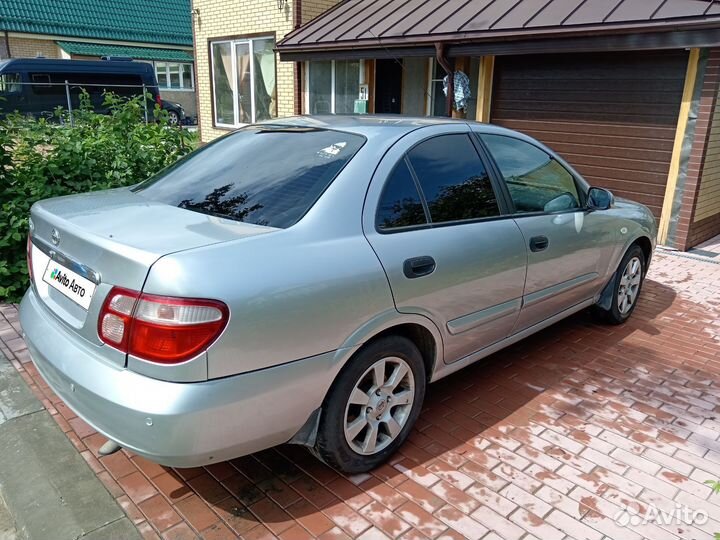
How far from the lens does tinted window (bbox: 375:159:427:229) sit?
9.25 ft

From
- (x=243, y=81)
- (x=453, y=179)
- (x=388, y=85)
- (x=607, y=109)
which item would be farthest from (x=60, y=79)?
(x=453, y=179)

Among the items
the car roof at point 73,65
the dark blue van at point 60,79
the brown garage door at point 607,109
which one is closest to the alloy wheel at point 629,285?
the brown garage door at point 607,109

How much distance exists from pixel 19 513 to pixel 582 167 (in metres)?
7.82

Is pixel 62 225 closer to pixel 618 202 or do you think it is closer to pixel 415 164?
pixel 415 164

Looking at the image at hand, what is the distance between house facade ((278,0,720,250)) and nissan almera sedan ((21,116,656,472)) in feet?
14.1

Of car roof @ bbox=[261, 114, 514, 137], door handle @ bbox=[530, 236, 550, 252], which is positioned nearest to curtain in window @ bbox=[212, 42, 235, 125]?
car roof @ bbox=[261, 114, 514, 137]

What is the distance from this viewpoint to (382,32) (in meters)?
9.75

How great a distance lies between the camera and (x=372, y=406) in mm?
2803

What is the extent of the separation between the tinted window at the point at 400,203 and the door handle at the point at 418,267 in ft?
0.63

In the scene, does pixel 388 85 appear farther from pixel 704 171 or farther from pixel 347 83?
pixel 704 171

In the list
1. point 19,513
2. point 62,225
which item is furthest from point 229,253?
point 19,513

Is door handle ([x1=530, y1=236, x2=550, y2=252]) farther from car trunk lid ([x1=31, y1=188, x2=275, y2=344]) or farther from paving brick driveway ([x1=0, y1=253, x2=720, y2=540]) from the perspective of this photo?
car trunk lid ([x1=31, y1=188, x2=275, y2=344])

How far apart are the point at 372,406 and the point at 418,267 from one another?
2.35 feet

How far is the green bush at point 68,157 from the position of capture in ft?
16.4
